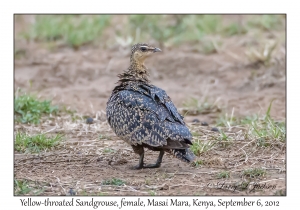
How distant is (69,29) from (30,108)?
5.03 m

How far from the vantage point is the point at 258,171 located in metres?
6.52

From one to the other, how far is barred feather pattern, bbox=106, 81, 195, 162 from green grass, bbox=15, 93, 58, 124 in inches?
94.1

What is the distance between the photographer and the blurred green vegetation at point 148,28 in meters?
→ 13.6

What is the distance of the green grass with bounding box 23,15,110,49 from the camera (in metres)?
13.8

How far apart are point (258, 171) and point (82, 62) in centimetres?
702

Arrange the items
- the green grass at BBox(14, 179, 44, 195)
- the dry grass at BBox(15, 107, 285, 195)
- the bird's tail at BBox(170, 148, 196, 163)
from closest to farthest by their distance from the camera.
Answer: the green grass at BBox(14, 179, 44, 195)
the dry grass at BBox(15, 107, 285, 195)
the bird's tail at BBox(170, 148, 196, 163)

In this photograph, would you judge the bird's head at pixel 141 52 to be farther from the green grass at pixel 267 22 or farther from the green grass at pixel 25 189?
the green grass at pixel 267 22

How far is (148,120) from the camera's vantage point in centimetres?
670

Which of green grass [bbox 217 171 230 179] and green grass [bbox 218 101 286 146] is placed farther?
green grass [bbox 218 101 286 146]

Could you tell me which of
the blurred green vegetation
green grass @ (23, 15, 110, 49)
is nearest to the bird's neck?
the blurred green vegetation

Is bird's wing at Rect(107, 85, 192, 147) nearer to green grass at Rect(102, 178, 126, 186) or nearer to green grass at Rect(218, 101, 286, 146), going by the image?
green grass at Rect(102, 178, 126, 186)

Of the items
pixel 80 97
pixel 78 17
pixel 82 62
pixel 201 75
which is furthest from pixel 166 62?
pixel 78 17
